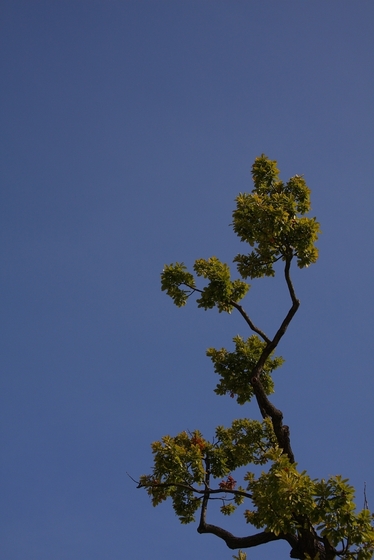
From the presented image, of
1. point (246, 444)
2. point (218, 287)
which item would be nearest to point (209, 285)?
point (218, 287)

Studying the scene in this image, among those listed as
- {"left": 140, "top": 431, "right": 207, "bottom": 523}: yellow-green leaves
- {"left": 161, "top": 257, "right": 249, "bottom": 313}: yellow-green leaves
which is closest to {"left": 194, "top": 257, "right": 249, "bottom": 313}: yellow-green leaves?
{"left": 161, "top": 257, "right": 249, "bottom": 313}: yellow-green leaves

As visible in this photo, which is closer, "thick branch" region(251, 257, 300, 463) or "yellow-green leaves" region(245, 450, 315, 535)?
"yellow-green leaves" region(245, 450, 315, 535)

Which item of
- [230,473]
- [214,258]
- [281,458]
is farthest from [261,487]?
[214,258]

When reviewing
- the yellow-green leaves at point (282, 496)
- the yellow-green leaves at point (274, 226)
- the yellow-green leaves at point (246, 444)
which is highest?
the yellow-green leaves at point (274, 226)

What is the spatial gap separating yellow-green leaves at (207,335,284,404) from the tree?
0.03 m

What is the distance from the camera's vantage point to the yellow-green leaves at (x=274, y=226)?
543 inches

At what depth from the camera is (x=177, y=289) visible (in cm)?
1519

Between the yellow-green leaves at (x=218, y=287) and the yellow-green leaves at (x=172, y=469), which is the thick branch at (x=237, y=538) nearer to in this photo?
the yellow-green leaves at (x=172, y=469)

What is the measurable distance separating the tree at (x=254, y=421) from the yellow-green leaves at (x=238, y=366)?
0.03 meters

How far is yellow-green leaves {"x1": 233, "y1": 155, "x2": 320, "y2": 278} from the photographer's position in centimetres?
1378

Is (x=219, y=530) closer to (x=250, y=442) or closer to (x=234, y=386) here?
(x=250, y=442)

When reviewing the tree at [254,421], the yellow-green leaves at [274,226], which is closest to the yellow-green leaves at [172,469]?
the tree at [254,421]

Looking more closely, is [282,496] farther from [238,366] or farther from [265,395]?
[238,366]

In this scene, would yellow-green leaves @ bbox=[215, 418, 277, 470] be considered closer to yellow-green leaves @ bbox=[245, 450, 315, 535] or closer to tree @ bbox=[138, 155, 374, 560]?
tree @ bbox=[138, 155, 374, 560]
